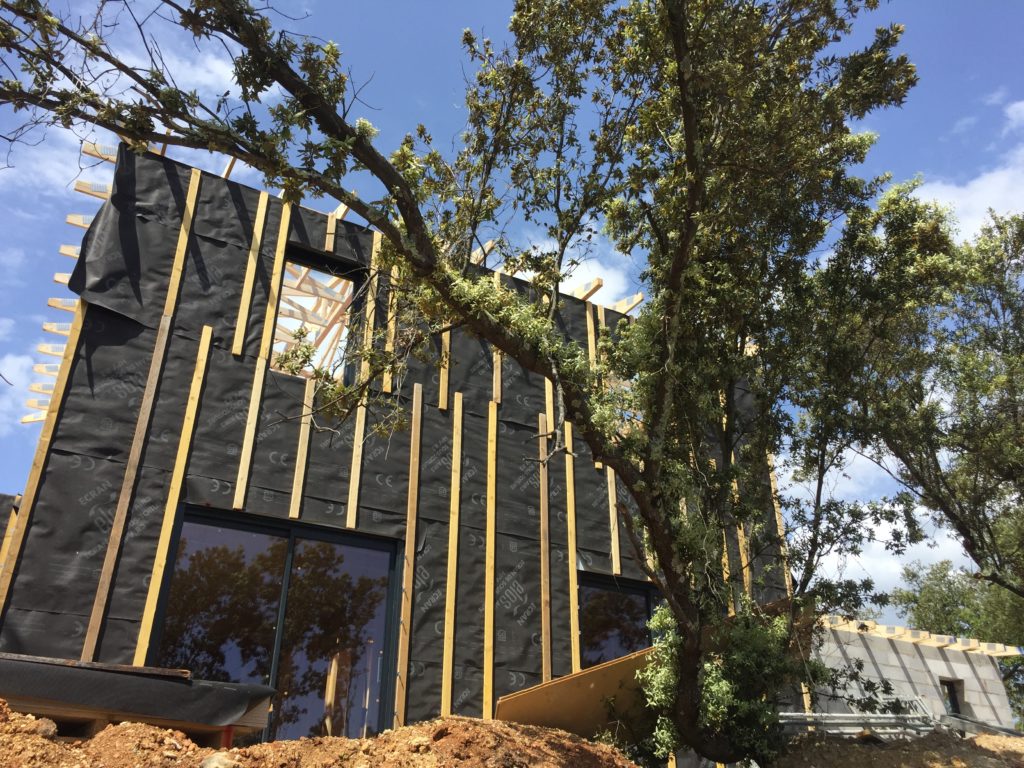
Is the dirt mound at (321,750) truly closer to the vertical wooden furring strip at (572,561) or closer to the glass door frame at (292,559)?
the glass door frame at (292,559)

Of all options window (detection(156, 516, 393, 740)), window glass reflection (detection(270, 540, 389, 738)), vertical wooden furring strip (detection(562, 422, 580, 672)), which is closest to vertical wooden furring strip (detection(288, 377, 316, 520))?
window (detection(156, 516, 393, 740))

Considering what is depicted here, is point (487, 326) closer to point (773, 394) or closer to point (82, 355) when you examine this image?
point (773, 394)

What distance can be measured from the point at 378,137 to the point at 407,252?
90cm

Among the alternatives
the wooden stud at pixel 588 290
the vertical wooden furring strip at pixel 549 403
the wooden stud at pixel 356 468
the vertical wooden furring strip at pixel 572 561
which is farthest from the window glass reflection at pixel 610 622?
the wooden stud at pixel 588 290

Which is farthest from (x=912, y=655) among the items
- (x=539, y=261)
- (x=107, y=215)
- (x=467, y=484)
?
(x=107, y=215)

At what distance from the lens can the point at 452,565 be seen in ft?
30.6

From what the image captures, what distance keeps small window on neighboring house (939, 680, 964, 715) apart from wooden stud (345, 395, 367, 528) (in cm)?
1268

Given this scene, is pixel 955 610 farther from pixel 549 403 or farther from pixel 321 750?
pixel 321 750

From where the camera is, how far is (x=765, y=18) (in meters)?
7.47

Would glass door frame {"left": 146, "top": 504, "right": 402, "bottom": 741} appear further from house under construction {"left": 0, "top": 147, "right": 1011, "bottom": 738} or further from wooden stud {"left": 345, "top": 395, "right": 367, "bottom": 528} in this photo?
wooden stud {"left": 345, "top": 395, "right": 367, "bottom": 528}

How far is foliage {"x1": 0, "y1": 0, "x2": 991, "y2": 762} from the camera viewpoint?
5.38m

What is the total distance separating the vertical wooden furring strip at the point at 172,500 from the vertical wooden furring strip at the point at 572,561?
4.49 metres

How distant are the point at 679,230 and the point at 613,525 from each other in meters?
5.13

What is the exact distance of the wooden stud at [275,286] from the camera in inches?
366
